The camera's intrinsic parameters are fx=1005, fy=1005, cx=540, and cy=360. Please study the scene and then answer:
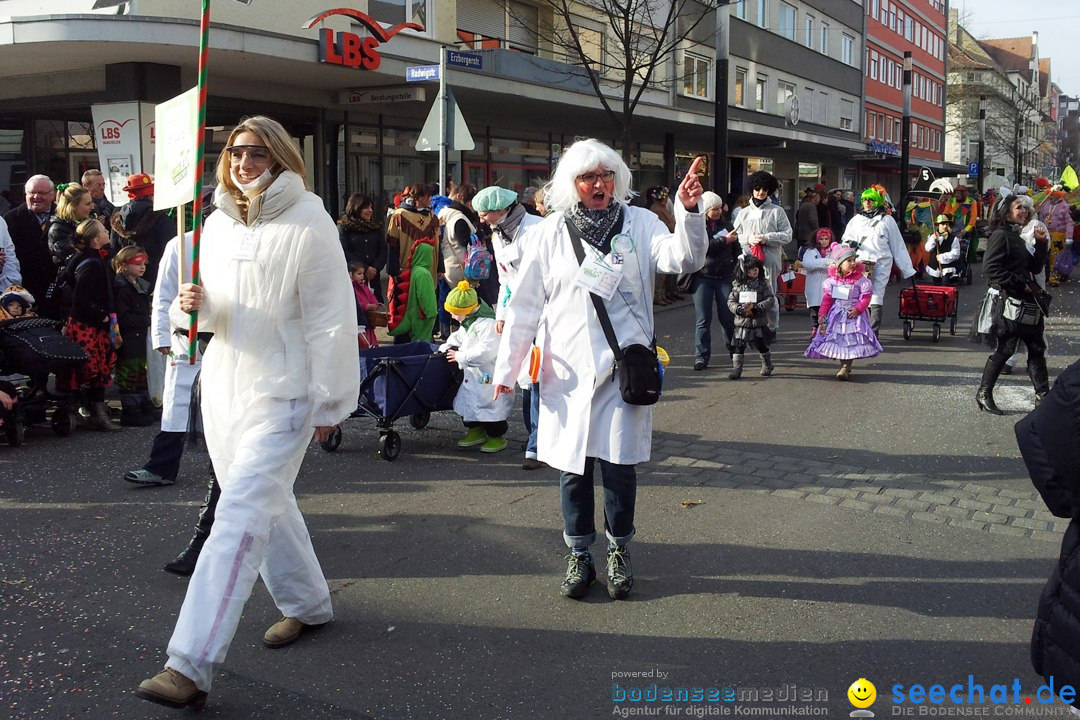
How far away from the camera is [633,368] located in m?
4.34

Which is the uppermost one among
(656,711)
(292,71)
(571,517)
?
(292,71)

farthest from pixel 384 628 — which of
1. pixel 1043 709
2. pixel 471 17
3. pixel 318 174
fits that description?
pixel 471 17

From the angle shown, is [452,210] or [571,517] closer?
[571,517]

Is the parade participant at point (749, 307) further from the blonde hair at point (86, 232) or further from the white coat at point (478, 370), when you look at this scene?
the blonde hair at point (86, 232)

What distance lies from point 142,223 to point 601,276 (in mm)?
5864

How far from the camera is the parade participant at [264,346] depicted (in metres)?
3.63

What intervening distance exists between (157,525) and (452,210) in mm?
5072

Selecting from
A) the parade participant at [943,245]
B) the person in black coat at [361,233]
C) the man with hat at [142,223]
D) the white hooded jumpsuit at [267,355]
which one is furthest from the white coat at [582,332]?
the parade participant at [943,245]

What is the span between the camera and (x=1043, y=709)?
139 inches

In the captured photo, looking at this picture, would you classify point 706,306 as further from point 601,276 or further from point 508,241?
point 601,276

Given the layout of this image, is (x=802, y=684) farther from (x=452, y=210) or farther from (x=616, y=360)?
(x=452, y=210)

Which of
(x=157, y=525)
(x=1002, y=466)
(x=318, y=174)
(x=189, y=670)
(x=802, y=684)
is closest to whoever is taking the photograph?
(x=189, y=670)

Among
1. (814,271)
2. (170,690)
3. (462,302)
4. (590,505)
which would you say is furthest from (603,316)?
(814,271)

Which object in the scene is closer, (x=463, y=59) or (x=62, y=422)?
(x=62, y=422)
